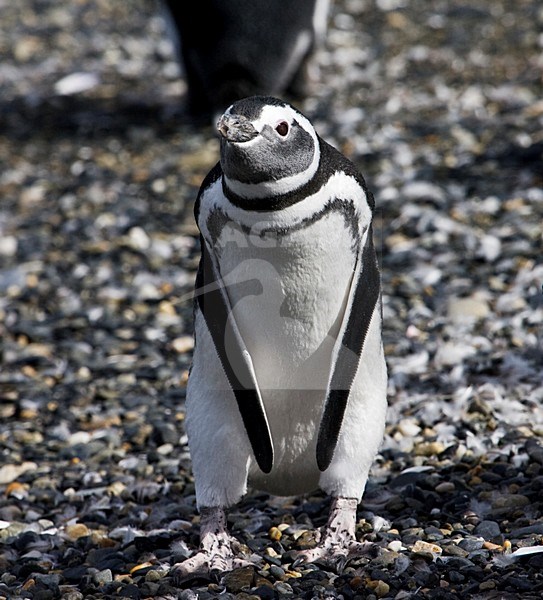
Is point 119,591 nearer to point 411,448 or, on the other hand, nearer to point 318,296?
point 318,296

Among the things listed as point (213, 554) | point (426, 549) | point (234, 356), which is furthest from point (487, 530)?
point (234, 356)

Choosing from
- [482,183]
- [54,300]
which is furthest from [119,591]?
[482,183]

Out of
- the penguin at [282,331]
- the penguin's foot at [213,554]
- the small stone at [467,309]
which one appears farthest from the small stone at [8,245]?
the penguin's foot at [213,554]

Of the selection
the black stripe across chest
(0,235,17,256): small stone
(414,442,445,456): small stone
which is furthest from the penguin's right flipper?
(0,235,17,256): small stone

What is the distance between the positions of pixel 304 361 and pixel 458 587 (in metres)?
0.62

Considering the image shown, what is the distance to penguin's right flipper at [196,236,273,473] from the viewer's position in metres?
2.63

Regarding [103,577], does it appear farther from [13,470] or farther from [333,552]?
[13,470]

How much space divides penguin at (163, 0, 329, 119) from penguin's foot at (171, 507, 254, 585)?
4635mm

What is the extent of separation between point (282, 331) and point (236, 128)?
1.75 feet

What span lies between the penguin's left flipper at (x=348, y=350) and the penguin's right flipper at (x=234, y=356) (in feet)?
0.46

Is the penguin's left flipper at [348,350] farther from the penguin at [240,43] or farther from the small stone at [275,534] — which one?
the penguin at [240,43]

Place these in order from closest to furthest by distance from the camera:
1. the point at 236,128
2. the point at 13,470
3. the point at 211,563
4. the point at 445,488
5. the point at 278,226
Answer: the point at 236,128
the point at 278,226
the point at 211,563
the point at 445,488
the point at 13,470

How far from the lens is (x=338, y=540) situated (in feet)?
9.05

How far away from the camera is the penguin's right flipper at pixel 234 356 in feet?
8.63
